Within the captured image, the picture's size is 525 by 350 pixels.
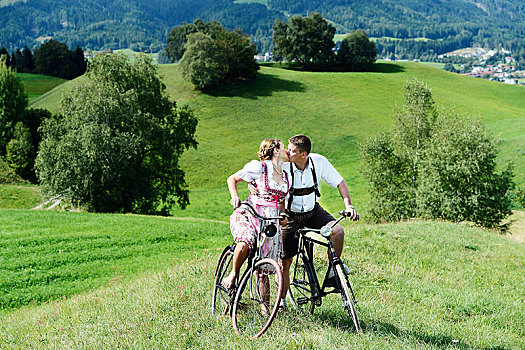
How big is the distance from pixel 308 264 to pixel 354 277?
3552 millimetres

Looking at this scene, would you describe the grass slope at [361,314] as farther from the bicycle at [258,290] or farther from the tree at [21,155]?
the tree at [21,155]

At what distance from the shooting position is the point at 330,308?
23.7 feet

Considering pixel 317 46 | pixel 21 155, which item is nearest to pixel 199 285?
pixel 21 155

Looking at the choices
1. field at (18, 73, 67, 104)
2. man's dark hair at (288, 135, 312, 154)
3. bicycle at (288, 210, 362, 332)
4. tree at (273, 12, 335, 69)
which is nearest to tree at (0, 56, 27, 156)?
field at (18, 73, 67, 104)

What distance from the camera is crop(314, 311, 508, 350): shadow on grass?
20.0 ft

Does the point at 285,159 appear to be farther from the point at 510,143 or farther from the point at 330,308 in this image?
the point at 510,143

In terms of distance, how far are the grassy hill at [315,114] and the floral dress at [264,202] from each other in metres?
34.0

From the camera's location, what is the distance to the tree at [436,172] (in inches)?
1212

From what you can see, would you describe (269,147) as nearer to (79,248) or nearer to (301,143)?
(301,143)

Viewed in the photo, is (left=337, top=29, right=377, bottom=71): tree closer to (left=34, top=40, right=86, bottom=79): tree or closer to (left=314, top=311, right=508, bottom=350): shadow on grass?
(left=34, top=40, right=86, bottom=79): tree

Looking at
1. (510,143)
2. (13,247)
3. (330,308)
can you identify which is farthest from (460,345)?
(510,143)

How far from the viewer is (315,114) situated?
7106cm

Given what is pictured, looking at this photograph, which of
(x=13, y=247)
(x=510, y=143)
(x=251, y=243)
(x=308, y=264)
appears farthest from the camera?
(x=510, y=143)

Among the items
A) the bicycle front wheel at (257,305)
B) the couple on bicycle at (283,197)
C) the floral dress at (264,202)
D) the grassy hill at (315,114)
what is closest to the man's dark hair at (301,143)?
the couple on bicycle at (283,197)
